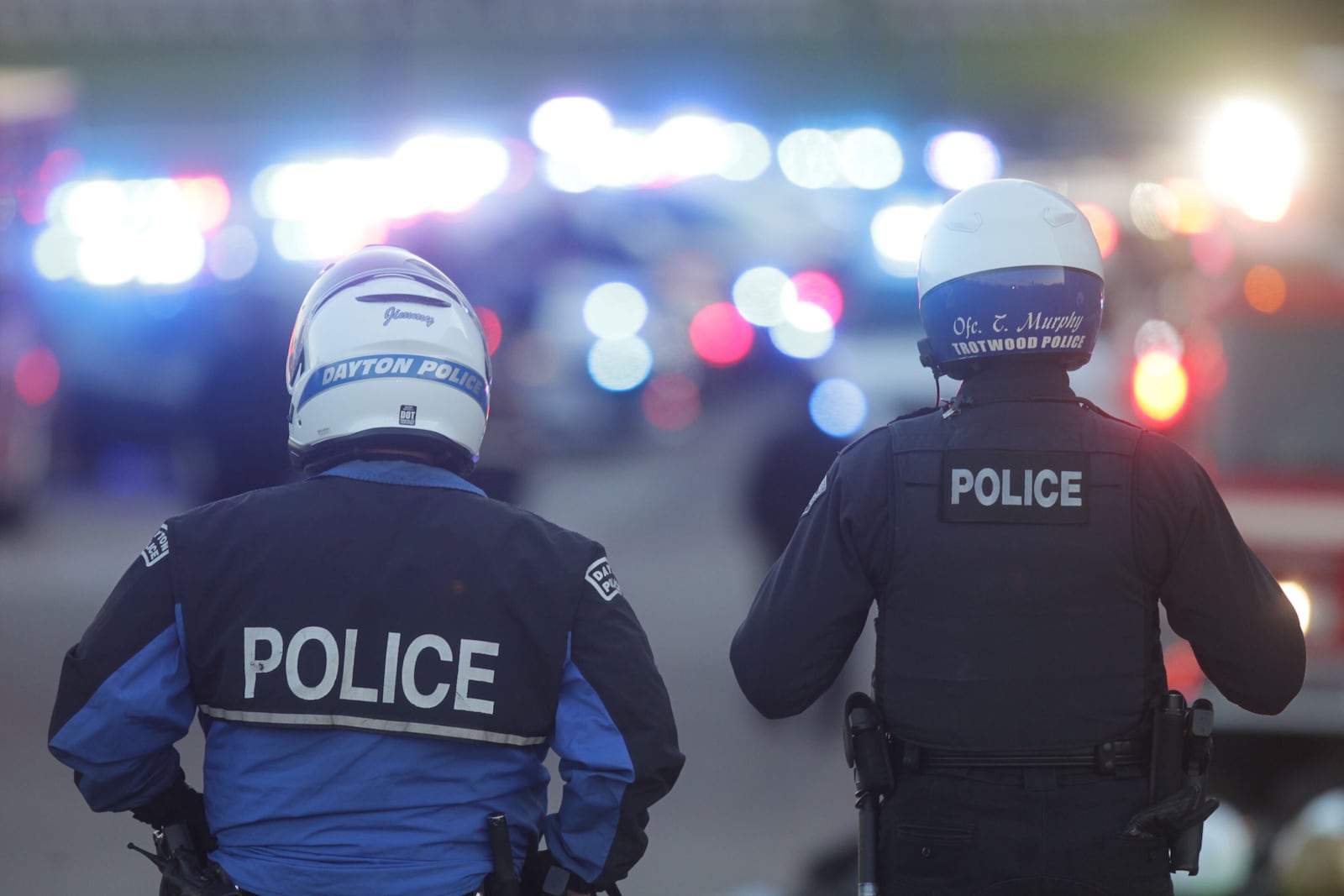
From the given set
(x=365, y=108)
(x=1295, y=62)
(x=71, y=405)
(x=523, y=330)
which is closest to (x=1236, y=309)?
(x=523, y=330)

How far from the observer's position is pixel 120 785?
2.98 m

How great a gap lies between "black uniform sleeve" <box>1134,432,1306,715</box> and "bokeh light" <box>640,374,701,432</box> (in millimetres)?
11053

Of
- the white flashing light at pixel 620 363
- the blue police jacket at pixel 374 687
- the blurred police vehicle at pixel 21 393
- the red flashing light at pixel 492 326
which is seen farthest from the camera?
the white flashing light at pixel 620 363

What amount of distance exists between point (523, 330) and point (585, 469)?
1340 millimetres

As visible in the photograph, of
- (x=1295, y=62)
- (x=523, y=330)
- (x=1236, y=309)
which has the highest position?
(x=1295, y=62)

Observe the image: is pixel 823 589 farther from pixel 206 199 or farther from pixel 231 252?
pixel 206 199

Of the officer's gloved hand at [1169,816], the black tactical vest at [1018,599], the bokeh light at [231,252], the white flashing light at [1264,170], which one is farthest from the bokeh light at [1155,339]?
the bokeh light at [231,252]

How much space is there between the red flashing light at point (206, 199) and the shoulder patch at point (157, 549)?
40.3 ft

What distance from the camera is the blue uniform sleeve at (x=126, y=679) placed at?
113 inches

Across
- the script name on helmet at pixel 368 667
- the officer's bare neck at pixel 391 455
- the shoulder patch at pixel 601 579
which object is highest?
the officer's bare neck at pixel 391 455

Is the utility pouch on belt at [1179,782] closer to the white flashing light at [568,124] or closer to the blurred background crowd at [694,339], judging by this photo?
the blurred background crowd at [694,339]

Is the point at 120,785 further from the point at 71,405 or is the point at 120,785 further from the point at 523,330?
the point at 71,405

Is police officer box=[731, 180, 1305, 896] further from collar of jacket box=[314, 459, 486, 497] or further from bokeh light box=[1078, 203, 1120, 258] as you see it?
bokeh light box=[1078, 203, 1120, 258]

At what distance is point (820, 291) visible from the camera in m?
11.9
